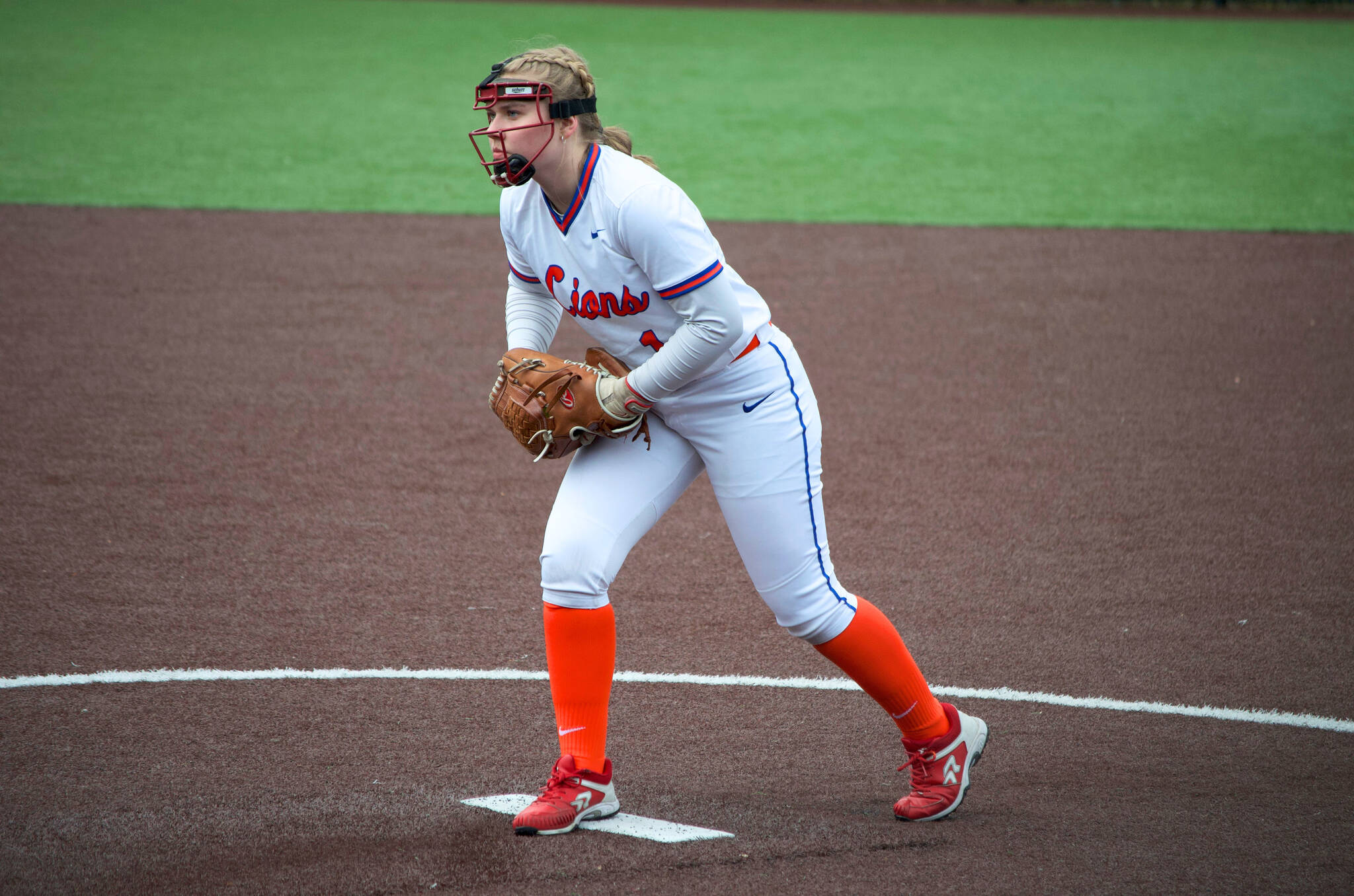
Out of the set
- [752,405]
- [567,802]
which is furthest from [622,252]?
[567,802]

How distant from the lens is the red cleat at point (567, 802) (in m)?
3.27

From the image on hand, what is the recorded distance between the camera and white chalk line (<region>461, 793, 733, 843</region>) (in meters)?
3.28

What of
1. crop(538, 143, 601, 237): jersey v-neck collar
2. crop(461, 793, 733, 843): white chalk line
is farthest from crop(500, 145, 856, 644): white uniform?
crop(461, 793, 733, 843): white chalk line

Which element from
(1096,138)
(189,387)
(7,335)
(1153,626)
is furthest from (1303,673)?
(1096,138)

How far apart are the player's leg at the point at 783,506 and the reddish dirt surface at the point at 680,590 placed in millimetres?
443

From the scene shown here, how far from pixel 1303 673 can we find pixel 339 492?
3961mm

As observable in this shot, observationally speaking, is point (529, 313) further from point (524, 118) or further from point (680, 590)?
point (680, 590)

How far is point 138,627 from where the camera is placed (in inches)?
181

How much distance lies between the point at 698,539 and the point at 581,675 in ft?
7.60

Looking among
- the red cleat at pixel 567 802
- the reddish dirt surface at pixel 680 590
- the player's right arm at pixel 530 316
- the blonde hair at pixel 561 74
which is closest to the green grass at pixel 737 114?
the reddish dirt surface at pixel 680 590

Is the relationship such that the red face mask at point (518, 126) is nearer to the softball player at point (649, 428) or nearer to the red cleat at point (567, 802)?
the softball player at point (649, 428)

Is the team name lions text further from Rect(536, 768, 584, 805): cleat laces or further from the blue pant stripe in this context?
Rect(536, 768, 584, 805): cleat laces

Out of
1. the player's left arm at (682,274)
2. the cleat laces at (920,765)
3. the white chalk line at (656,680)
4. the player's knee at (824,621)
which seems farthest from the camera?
the white chalk line at (656,680)

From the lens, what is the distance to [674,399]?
3305 mm
